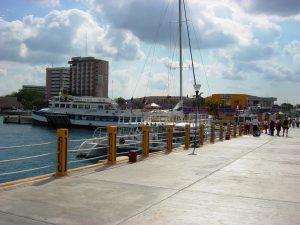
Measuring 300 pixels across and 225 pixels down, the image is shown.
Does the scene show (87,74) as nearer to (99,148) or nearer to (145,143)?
(99,148)

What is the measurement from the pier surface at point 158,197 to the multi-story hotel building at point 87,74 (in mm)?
150796

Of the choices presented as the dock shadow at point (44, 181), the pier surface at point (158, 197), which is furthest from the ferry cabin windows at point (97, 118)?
the dock shadow at point (44, 181)

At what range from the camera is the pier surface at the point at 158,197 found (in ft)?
22.1

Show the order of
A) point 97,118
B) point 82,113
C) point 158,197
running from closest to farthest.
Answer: point 158,197
point 97,118
point 82,113

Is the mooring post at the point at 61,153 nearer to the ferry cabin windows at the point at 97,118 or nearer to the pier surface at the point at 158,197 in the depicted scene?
the pier surface at the point at 158,197

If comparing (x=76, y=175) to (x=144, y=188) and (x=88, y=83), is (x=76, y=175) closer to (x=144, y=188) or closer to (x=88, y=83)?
(x=144, y=188)

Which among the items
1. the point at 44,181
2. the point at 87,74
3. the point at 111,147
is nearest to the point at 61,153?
the point at 44,181

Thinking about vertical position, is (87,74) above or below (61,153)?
above

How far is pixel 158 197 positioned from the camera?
837 centimetres

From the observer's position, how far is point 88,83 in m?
171

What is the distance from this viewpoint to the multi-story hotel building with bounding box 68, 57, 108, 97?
164000 millimetres

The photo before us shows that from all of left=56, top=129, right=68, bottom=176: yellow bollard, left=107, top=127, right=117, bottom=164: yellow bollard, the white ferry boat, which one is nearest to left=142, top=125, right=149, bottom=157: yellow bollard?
left=107, top=127, right=117, bottom=164: yellow bollard

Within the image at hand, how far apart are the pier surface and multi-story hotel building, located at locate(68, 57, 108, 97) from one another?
15080 centimetres

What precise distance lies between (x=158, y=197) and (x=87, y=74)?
163 meters
